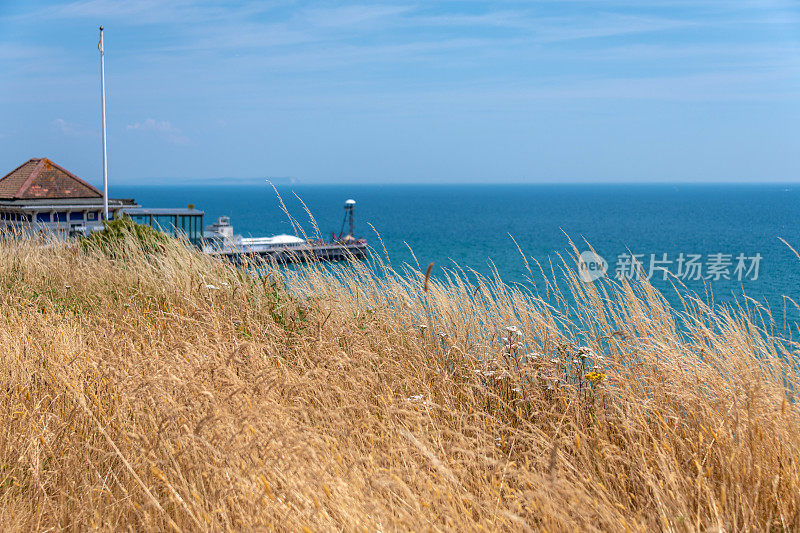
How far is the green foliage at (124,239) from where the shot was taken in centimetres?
827

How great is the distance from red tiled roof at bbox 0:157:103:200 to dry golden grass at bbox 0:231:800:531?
70.6 ft

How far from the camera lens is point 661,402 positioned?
3.17 meters

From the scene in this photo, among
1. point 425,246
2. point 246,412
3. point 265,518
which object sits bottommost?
point 425,246

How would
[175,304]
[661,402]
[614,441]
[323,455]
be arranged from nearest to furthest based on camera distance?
[323,455]
[614,441]
[661,402]
[175,304]

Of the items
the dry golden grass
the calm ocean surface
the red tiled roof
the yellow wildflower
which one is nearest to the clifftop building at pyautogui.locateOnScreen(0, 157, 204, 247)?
the red tiled roof

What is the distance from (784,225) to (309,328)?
340ft

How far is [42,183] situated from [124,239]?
17216 millimetres

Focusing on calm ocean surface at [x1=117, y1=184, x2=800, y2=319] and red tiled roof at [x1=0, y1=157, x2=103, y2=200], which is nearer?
red tiled roof at [x1=0, y1=157, x2=103, y2=200]

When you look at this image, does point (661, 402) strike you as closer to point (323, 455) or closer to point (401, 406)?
point (401, 406)

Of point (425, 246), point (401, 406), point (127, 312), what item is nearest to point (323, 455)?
point (401, 406)

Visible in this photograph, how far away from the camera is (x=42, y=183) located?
23.8 metres

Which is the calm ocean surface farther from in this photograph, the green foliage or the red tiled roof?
the green foliage

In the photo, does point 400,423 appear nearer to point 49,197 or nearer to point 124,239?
point 124,239

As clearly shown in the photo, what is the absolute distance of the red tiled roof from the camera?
2334cm
